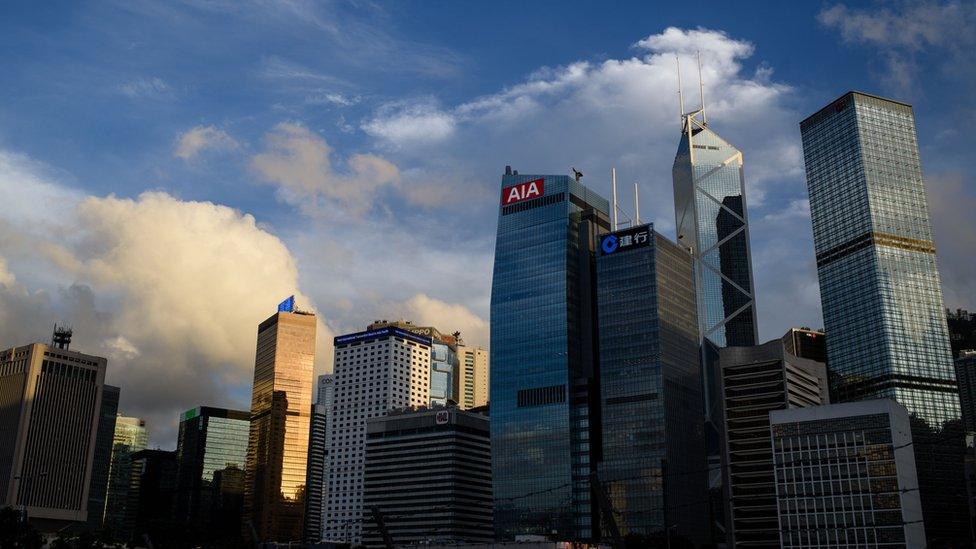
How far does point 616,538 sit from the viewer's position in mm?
113688

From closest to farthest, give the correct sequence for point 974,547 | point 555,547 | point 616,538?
point 616,538
point 555,547
point 974,547

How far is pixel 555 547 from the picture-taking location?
147 metres

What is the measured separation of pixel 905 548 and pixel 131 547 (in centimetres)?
14977

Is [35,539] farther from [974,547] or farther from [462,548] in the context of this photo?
[974,547]

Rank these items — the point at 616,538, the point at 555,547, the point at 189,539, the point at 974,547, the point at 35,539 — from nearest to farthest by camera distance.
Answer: the point at 616,538, the point at 35,539, the point at 555,547, the point at 974,547, the point at 189,539

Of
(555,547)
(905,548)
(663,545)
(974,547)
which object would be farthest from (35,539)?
(905,548)

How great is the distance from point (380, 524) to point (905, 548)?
116 m

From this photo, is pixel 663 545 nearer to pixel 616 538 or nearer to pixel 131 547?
pixel 616 538

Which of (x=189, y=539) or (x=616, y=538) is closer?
(x=616, y=538)

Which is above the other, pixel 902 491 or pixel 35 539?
pixel 902 491

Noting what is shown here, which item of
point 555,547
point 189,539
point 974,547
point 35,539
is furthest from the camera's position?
point 189,539

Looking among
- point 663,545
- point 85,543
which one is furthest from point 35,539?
point 663,545

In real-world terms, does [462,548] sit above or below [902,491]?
below

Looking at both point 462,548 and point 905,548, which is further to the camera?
point 905,548
